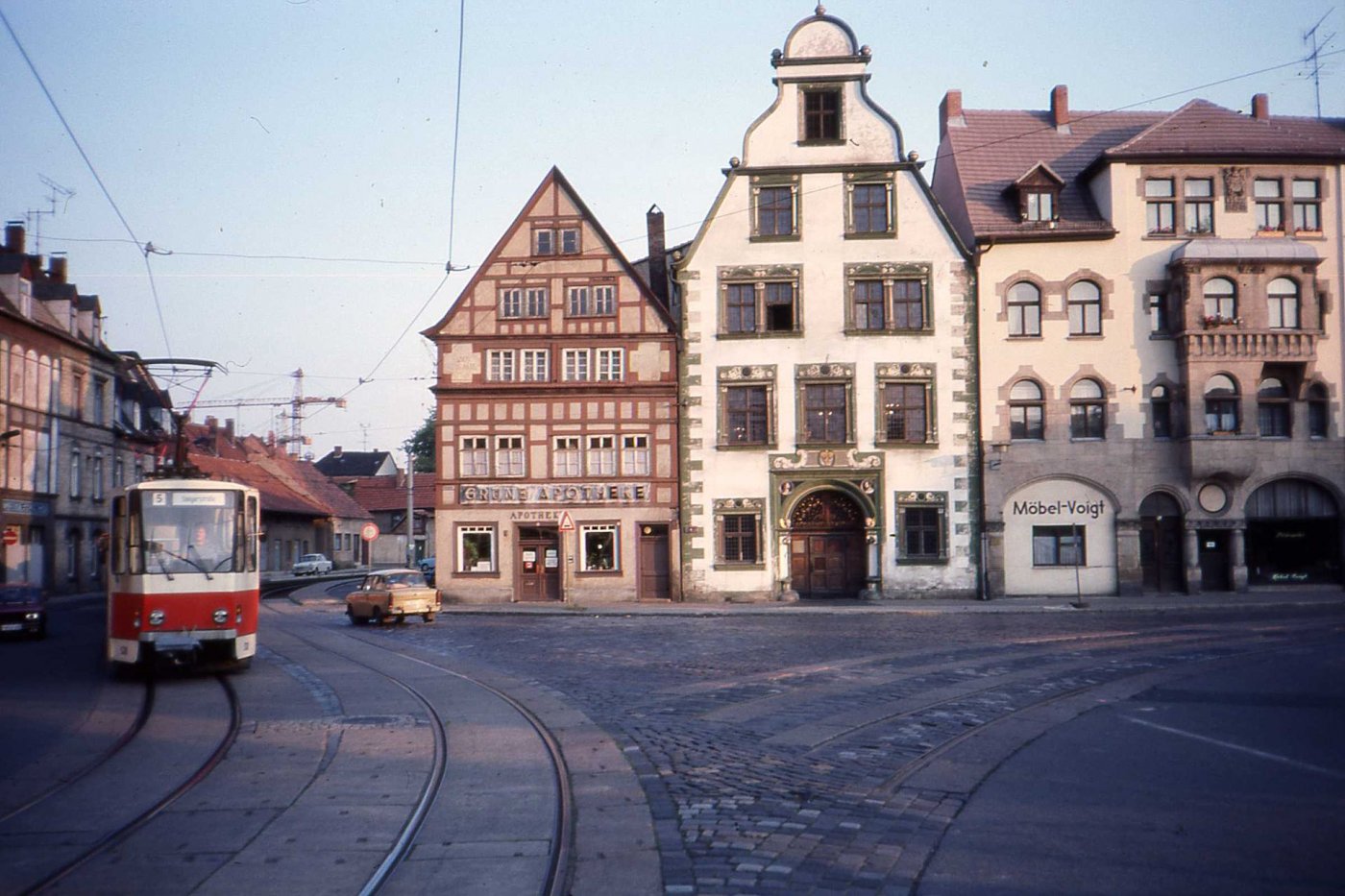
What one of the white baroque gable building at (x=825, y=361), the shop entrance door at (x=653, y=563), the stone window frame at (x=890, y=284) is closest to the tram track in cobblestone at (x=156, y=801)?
the shop entrance door at (x=653, y=563)

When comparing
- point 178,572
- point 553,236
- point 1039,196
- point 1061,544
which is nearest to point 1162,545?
point 1061,544

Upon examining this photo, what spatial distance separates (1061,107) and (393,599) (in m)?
29.1

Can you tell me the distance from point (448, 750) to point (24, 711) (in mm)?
6994

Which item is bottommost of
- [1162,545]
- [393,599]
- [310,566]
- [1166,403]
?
[310,566]

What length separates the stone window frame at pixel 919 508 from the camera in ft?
127

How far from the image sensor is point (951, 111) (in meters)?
44.0

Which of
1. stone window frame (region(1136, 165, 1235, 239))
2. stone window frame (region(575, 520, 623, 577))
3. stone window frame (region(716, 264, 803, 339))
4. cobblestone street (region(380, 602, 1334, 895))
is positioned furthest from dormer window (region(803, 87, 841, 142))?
cobblestone street (region(380, 602, 1334, 895))

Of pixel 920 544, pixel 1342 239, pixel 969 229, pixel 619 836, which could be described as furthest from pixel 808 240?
pixel 619 836

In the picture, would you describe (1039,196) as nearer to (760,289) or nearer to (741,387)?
(760,289)

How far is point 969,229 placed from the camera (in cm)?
3988

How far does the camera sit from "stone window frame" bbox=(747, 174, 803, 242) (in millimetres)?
39344

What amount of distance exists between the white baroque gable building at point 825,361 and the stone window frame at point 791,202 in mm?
49

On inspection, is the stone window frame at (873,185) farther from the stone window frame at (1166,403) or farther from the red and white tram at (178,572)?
the red and white tram at (178,572)

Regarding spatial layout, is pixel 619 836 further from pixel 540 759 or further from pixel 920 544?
pixel 920 544
